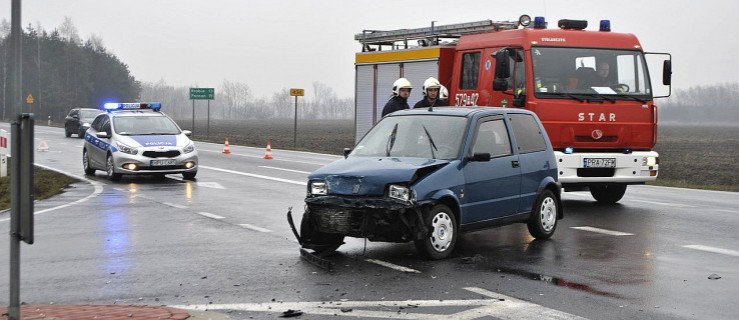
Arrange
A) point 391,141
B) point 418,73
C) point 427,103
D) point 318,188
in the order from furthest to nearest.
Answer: point 418,73, point 427,103, point 391,141, point 318,188

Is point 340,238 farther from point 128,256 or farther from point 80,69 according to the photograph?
point 80,69

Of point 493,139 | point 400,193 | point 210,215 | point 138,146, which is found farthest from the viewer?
point 138,146

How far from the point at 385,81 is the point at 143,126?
219 inches

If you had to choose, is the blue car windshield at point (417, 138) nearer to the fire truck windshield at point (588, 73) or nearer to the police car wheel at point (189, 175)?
the fire truck windshield at point (588, 73)

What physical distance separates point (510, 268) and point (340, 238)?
195cm

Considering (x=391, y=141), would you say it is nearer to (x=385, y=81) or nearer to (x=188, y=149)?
(x=385, y=81)

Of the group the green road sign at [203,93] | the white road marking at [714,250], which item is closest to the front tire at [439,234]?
the white road marking at [714,250]

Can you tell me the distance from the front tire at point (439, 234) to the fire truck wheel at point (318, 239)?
0.98 metres

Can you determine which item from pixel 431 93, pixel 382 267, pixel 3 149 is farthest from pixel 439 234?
pixel 3 149

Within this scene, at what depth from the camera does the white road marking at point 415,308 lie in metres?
6.90

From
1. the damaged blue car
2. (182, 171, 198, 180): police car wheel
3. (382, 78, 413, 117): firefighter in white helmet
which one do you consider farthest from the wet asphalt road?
(182, 171, 198, 180): police car wheel

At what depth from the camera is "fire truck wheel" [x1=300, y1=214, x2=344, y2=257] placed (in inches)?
392

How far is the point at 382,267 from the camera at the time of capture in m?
9.17

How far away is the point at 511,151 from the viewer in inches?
434
